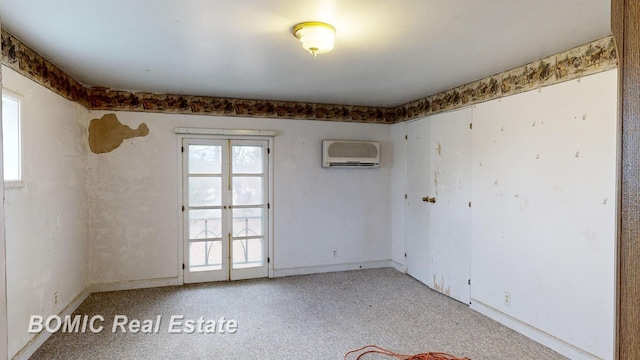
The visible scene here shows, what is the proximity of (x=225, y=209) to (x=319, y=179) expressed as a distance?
1385 millimetres

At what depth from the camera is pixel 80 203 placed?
3863 millimetres

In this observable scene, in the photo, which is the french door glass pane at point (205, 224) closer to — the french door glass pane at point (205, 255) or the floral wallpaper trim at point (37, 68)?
the french door glass pane at point (205, 255)

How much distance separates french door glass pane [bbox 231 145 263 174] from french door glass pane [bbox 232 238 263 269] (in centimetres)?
97

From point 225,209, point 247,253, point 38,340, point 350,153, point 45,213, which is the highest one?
point 350,153

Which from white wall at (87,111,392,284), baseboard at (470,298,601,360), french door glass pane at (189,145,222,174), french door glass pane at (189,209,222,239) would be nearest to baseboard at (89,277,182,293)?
white wall at (87,111,392,284)

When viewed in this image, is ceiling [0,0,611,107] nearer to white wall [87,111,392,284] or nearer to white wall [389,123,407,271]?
white wall [87,111,392,284]

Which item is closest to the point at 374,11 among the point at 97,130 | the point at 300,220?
the point at 300,220

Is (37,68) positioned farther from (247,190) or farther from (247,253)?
(247,253)

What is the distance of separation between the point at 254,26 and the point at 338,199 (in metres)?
3.15

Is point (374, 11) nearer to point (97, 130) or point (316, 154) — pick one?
point (316, 154)

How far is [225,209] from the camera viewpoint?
4613 millimetres

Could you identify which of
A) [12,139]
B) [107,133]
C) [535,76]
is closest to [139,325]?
[12,139]

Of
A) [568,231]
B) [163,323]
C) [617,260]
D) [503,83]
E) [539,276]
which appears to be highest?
[503,83]

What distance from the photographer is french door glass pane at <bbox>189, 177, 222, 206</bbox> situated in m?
4.50
